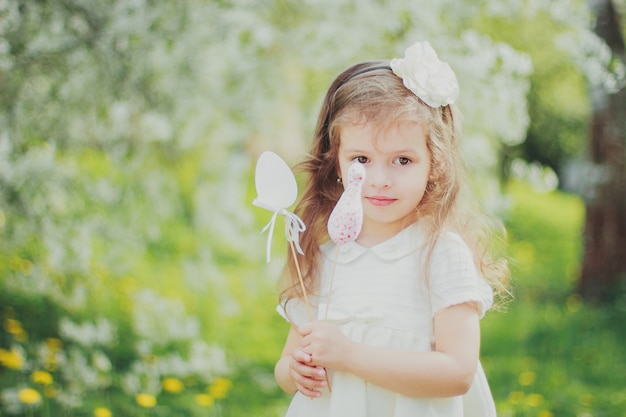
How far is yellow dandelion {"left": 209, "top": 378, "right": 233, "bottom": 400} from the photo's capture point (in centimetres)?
338

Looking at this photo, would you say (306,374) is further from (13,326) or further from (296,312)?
(13,326)

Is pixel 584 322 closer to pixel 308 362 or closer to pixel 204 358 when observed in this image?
pixel 204 358

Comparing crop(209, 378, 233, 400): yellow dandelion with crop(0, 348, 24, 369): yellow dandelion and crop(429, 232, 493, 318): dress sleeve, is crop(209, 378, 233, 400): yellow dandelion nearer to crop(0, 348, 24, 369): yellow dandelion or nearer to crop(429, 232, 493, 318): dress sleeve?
crop(0, 348, 24, 369): yellow dandelion

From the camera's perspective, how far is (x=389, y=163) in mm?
1731

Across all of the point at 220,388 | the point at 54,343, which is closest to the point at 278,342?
the point at 220,388

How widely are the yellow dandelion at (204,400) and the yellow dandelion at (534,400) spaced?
127cm

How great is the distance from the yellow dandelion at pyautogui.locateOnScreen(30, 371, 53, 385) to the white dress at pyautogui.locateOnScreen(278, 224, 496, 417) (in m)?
1.55

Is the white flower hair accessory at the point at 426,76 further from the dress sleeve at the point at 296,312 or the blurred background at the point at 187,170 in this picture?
the blurred background at the point at 187,170

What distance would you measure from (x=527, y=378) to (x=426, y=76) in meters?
2.34

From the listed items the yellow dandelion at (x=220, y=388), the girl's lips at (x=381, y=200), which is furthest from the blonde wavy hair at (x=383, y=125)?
the yellow dandelion at (x=220, y=388)

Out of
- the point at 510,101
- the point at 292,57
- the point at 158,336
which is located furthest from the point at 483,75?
the point at 158,336

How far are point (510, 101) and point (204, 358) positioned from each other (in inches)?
66.3

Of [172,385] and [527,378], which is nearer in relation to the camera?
[172,385]

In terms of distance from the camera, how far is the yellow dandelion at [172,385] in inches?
132
